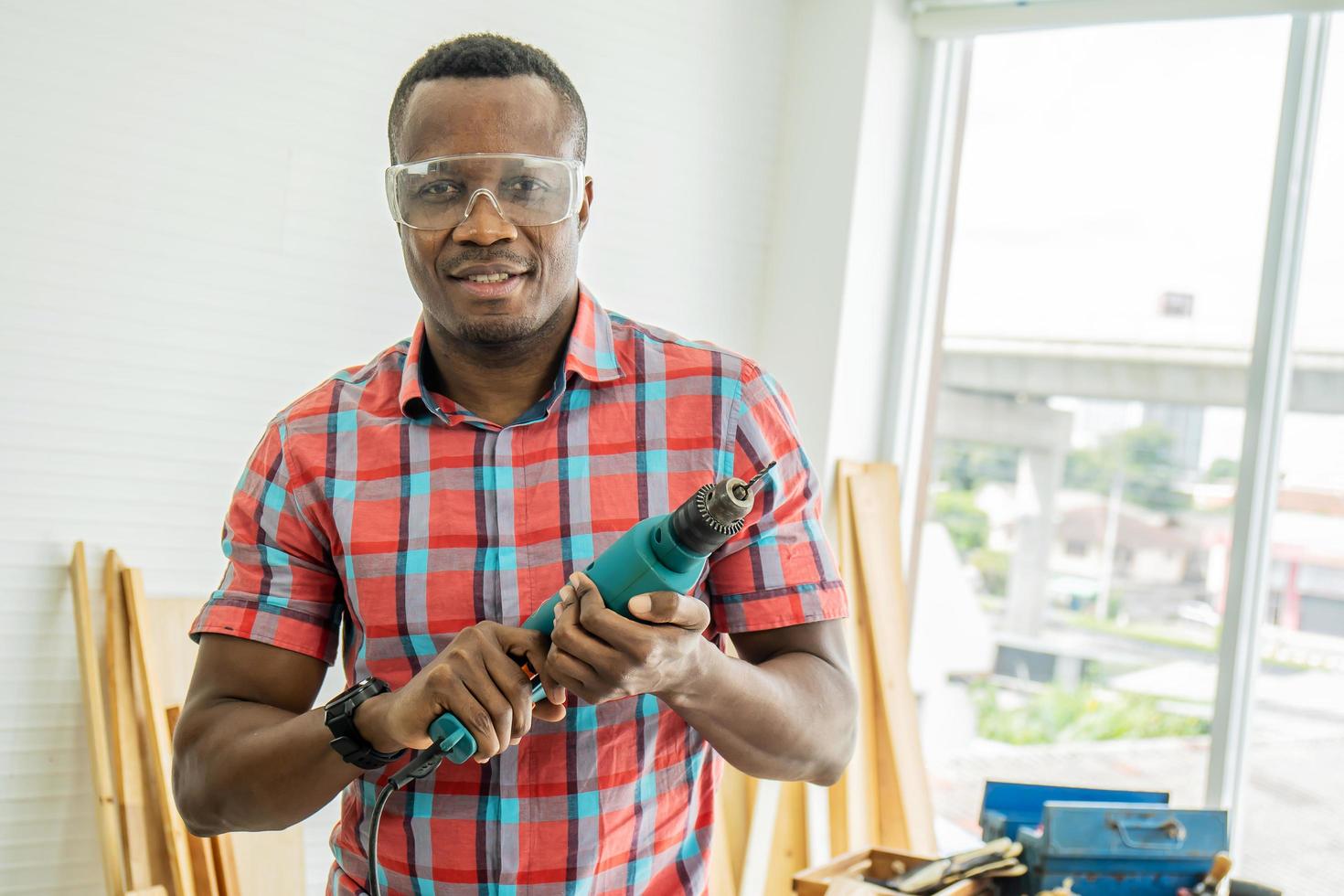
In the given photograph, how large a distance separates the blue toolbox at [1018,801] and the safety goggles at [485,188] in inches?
A: 60.0

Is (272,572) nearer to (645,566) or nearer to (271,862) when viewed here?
(645,566)

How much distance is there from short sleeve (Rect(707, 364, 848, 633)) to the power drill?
269 millimetres

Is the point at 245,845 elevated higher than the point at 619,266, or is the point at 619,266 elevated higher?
the point at 619,266

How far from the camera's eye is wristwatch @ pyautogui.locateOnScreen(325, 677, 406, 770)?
115 cm

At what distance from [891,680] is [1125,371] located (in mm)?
991

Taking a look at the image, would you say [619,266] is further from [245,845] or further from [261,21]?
[245,845]

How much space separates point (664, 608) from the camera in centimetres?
100

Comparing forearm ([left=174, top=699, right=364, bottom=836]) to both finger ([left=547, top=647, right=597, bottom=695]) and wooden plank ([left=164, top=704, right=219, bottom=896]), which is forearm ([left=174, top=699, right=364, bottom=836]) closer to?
finger ([left=547, top=647, right=597, bottom=695])

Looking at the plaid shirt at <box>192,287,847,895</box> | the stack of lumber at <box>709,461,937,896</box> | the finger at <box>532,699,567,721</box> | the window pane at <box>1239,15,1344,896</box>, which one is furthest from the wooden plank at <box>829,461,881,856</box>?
the finger at <box>532,699,567,721</box>

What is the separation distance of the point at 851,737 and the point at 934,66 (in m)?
2.29

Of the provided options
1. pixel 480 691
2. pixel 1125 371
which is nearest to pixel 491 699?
pixel 480 691

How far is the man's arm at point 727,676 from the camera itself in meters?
1.01

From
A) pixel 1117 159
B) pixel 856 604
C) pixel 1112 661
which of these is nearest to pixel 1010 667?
pixel 1112 661

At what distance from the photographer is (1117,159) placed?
294cm
